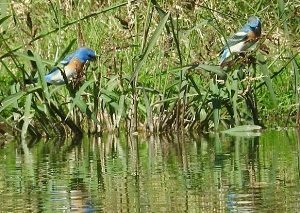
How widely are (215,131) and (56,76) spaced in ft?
3.93

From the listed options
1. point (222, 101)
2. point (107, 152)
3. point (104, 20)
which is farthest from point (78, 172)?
point (104, 20)

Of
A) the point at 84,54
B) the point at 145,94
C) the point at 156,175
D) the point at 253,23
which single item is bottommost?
the point at 156,175

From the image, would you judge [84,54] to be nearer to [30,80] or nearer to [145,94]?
[30,80]

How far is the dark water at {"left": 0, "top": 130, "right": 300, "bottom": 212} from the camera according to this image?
4.22 m

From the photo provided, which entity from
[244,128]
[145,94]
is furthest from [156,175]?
[244,128]

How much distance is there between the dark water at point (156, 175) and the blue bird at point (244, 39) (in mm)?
735

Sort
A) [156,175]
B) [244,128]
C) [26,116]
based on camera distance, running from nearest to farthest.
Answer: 1. [156,175]
2. [26,116]
3. [244,128]

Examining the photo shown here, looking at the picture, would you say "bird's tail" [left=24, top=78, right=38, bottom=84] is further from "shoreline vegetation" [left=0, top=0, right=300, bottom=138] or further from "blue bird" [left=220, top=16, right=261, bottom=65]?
"blue bird" [left=220, top=16, right=261, bottom=65]

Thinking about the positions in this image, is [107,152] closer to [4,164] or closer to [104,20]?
[4,164]

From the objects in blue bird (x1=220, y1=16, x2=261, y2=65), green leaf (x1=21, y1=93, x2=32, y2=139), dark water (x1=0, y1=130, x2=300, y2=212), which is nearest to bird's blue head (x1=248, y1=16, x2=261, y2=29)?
blue bird (x1=220, y1=16, x2=261, y2=65)

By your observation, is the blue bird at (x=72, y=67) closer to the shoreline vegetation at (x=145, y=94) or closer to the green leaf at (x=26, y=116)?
the shoreline vegetation at (x=145, y=94)

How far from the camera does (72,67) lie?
26.6 ft

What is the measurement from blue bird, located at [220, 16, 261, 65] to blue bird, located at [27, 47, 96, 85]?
960 mm

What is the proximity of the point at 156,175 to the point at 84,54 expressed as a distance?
136 inches
